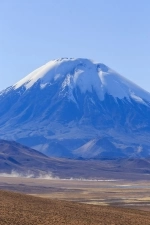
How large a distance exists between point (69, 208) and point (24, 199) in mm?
3384

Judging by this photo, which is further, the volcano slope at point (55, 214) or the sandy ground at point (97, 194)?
the sandy ground at point (97, 194)

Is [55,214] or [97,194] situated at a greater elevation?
[97,194]

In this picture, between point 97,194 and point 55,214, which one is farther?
point 97,194

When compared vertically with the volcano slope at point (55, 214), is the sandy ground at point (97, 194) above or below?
above

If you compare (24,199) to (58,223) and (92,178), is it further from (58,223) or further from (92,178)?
(92,178)

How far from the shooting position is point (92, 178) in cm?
18888

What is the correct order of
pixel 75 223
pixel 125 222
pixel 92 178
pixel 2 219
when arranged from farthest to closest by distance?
pixel 92 178, pixel 125 222, pixel 75 223, pixel 2 219

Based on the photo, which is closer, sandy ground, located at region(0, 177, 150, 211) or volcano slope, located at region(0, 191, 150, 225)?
volcano slope, located at region(0, 191, 150, 225)

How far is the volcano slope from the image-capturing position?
40000mm

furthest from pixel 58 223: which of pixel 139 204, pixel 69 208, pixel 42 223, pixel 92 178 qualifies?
pixel 92 178

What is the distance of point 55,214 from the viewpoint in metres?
43.3

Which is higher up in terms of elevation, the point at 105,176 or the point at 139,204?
the point at 105,176

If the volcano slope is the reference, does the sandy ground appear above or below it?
above

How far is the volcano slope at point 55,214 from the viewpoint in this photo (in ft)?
131
